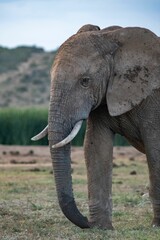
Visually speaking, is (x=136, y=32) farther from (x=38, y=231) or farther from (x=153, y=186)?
(x=38, y=231)

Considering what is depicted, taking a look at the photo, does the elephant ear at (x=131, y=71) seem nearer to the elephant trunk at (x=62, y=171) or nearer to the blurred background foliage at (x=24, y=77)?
the elephant trunk at (x=62, y=171)

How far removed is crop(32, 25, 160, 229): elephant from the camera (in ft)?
36.8

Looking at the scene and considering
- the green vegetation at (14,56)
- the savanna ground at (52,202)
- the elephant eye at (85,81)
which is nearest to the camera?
the elephant eye at (85,81)

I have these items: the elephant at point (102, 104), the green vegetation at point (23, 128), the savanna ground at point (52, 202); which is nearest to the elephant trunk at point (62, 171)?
the elephant at point (102, 104)

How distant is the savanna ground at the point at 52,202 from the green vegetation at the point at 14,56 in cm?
4781

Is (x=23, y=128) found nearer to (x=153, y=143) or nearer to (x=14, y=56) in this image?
(x=153, y=143)

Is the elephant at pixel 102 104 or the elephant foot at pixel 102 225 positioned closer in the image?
the elephant at pixel 102 104

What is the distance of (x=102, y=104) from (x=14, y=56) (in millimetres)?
67068

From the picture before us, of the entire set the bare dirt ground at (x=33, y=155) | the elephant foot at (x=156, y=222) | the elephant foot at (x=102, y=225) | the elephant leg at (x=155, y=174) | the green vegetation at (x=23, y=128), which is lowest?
the green vegetation at (x=23, y=128)

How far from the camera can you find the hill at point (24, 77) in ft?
217

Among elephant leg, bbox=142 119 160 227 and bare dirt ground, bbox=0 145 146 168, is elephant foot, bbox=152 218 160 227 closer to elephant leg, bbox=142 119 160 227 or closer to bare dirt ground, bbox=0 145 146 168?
elephant leg, bbox=142 119 160 227

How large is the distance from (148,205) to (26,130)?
1834cm

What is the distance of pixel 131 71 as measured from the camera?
1183 cm

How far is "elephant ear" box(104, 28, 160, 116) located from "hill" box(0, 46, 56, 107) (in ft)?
167
